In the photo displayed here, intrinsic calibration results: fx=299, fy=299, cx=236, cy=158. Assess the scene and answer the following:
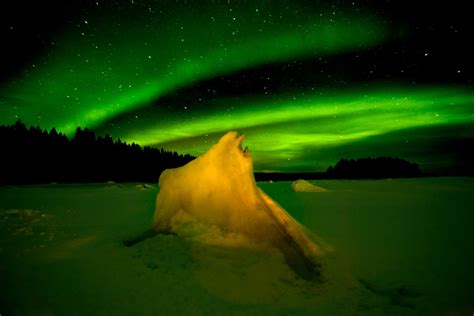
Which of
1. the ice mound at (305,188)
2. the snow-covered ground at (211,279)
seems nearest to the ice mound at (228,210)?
the snow-covered ground at (211,279)

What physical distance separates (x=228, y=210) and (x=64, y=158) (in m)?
40.9

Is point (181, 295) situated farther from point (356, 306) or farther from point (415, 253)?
point (415, 253)

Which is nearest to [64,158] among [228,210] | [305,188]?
[305,188]

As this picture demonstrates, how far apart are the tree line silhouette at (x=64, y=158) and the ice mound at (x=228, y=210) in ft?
109

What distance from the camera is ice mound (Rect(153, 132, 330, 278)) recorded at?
487cm

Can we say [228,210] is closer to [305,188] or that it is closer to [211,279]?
[211,279]

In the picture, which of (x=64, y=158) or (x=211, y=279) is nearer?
(x=211, y=279)

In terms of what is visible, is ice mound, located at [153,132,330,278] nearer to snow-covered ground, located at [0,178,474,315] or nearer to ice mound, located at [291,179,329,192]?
snow-covered ground, located at [0,178,474,315]

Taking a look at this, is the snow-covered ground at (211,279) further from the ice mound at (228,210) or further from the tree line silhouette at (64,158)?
the tree line silhouette at (64,158)

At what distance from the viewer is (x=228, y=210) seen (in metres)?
5.20

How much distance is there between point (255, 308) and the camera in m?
3.51

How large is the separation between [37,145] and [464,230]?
4179 centimetres

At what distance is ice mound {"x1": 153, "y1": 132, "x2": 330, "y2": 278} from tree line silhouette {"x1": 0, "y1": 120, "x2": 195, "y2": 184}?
33.2 metres

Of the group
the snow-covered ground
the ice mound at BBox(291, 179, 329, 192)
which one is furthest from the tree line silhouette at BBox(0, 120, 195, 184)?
the snow-covered ground
